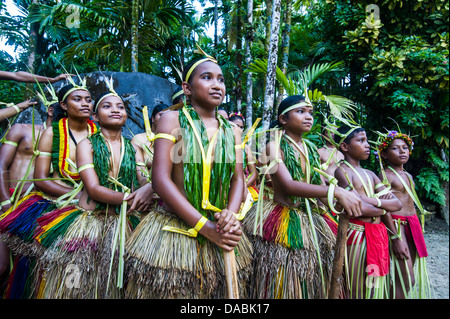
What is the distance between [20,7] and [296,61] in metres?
12.3

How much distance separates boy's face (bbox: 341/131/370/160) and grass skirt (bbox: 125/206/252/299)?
1702 mm

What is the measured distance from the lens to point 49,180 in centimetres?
251

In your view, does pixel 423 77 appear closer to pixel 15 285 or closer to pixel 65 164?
pixel 65 164

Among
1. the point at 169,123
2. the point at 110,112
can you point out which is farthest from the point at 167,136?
the point at 110,112

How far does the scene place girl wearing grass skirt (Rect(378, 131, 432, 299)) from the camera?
108 inches

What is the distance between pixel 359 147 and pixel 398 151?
0.72 m

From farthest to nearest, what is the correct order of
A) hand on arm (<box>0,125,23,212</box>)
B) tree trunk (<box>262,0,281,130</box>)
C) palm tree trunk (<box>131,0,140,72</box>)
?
1. palm tree trunk (<box>131,0,140,72</box>)
2. tree trunk (<box>262,0,281,130</box>)
3. hand on arm (<box>0,125,23,212</box>)

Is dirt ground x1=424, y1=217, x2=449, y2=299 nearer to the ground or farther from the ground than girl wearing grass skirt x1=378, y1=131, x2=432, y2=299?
nearer to the ground

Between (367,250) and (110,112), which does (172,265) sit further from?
(367,250)

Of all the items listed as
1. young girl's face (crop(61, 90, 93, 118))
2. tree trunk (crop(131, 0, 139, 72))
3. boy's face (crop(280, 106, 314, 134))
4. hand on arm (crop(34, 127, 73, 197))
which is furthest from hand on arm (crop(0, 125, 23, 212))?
tree trunk (crop(131, 0, 139, 72))

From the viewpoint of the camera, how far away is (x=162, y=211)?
1.72 meters

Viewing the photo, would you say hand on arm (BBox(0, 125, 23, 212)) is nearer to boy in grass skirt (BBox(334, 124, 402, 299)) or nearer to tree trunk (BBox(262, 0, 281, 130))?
boy in grass skirt (BBox(334, 124, 402, 299))

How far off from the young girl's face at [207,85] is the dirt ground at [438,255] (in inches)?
151

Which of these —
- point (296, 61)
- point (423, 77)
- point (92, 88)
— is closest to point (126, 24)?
point (92, 88)
